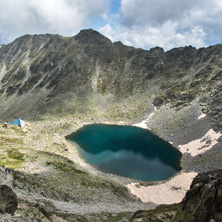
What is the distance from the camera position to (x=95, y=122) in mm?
105312

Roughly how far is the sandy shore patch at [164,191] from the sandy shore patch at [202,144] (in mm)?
15680

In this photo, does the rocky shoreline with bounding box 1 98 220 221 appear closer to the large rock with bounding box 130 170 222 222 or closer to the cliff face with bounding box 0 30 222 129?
the large rock with bounding box 130 170 222 222

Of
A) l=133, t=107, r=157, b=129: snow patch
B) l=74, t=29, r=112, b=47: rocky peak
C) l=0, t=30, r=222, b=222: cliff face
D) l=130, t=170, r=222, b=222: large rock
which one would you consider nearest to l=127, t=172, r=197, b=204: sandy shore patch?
l=0, t=30, r=222, b=222: cliff face

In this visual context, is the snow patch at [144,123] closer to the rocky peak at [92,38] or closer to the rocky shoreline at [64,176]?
the rocky shoreline at [64,176]

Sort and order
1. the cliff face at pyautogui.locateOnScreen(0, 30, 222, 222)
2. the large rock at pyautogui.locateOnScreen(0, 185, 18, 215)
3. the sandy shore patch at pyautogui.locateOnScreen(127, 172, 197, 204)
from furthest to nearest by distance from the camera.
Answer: the sandy shore patch at pyautogui.locateOnScreen(127, 172, 197, 204) → the cliff face at pyautogui.locateOnScreen(0, 30, 222, 222) → the large rock at pyautogui.locateOnScreen(0, 185, 18, 215)

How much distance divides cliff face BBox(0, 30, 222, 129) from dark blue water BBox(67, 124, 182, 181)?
2739cm

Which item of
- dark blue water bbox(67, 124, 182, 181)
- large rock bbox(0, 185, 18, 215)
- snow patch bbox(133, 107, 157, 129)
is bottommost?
large rock bbox(0, 185, 18, 215)

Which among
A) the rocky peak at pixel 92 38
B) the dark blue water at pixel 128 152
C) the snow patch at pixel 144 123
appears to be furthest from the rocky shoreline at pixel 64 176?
the rocky peak at pixel 92 38

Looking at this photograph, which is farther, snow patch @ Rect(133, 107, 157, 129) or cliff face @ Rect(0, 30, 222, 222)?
snow patch @ Rect(133, 107, 157, 129)

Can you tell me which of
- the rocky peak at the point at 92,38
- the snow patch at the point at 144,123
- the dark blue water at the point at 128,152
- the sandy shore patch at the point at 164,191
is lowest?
the sandy shore patch at the point at 164,191

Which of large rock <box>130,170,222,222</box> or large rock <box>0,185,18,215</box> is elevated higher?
large rock <box>130,170,222,222</box>

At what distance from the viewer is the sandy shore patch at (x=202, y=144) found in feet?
206

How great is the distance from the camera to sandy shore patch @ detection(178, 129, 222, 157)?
206 feet

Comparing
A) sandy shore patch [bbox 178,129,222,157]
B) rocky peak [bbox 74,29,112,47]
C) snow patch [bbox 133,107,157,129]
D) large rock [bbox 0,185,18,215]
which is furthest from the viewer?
rocky peak [bbox 74,29,112,47]
